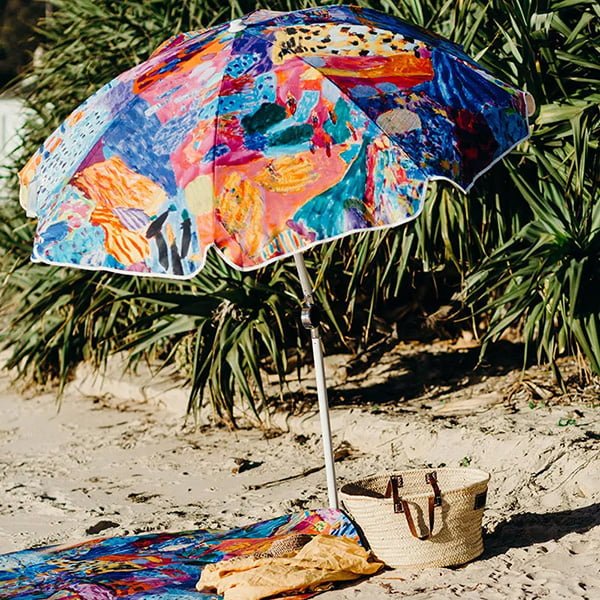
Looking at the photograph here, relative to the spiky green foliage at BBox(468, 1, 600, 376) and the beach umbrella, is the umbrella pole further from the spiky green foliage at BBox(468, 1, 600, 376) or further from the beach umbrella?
the spiky green foliage at BBox(468, 1, 600, 376)

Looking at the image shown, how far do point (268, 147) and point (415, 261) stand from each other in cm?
336

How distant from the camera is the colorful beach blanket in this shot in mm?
4672

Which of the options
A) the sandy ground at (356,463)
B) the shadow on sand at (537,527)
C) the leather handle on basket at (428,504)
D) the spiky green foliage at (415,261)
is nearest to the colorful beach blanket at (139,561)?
the leather handle on basket at (428,504)

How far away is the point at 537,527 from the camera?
5113mm

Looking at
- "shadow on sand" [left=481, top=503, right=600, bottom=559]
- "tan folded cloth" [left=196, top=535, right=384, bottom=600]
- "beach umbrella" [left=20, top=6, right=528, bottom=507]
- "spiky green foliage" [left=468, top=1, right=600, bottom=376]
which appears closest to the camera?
"beach umbrella" [left=20, top=6, right=528, bottom=507]

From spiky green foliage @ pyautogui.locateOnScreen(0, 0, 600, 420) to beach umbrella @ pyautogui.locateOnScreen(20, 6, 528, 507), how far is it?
1.89m

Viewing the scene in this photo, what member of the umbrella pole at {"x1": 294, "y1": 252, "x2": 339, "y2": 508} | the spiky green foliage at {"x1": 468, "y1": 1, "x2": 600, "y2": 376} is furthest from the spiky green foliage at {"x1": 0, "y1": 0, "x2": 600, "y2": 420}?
the umbrella pole at {"x1": 294, "y1": 252, "x2": 339, "y2": 508}

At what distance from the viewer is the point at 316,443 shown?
698cm

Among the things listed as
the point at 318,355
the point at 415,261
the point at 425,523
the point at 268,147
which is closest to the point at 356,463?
the point at 415,261

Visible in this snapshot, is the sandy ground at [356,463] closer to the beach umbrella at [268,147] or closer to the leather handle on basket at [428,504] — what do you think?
the leather handle on basket at [428,504]

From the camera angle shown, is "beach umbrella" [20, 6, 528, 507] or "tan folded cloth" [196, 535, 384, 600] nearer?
"beach umbrella" [20, 6, 528, 507]

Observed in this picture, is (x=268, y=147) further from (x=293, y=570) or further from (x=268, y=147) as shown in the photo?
(x=293, y=570)

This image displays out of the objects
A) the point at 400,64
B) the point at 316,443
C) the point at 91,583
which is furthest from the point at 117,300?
the point at 400,64

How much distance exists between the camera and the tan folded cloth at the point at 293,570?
14.6 ft
